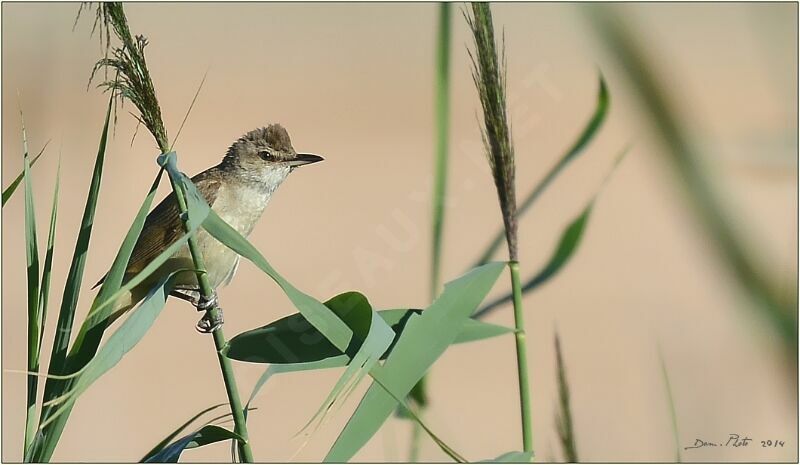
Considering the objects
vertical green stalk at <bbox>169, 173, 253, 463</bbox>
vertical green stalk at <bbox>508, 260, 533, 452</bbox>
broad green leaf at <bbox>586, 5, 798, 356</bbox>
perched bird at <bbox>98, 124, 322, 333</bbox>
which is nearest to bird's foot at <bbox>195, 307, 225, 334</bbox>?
perched bird at <bbox>98, 124, 322, 333</bbox>

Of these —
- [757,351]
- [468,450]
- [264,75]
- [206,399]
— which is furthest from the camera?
[264,75]

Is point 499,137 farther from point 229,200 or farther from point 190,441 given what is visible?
point 229,200

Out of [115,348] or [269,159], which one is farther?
[269,159]

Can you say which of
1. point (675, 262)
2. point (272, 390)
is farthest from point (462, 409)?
point (675, 262)

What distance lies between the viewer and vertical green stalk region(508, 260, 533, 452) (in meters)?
1.45

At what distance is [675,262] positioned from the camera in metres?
6.96

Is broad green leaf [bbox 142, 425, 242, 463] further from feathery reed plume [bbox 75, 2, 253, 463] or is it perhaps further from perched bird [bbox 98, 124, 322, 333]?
perched bird [bbox 98, 124, 322, 333]

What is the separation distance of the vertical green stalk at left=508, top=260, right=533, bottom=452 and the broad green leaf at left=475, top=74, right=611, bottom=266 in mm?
166

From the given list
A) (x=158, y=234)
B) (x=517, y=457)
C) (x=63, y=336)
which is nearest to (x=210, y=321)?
(x=158, y=234)

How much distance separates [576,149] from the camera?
65.0 inches

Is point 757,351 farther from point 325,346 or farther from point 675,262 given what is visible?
point 675,262

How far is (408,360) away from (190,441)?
1.32 ft

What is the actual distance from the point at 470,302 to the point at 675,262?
5.81 metres

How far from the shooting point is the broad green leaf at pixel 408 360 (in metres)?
1.37
